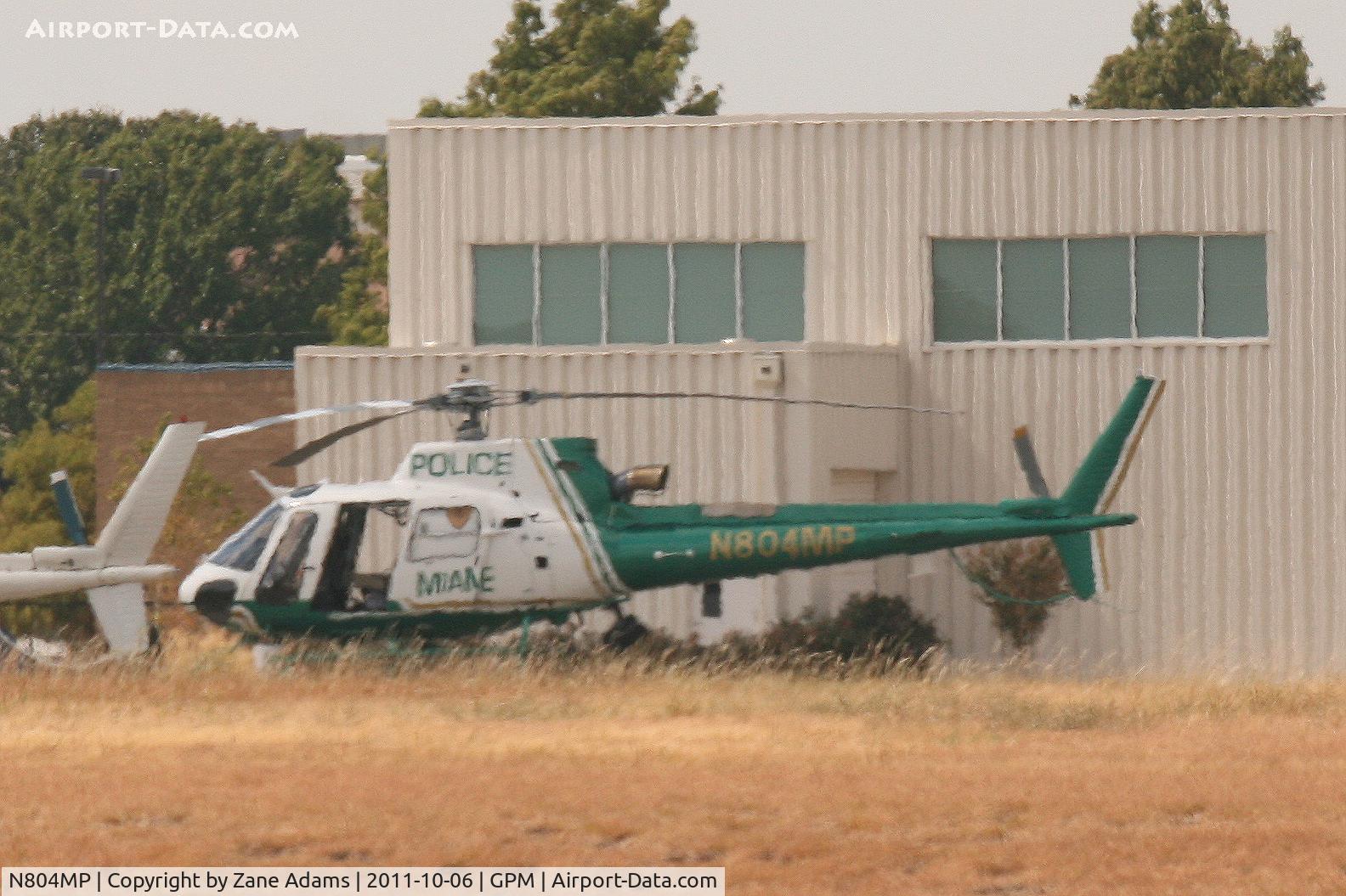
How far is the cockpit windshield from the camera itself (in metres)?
26.0

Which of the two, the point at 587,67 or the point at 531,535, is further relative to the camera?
the point at 587,67

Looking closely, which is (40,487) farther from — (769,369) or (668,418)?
(769,369)

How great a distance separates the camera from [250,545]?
26.1 metres

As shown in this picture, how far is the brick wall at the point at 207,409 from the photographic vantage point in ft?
164

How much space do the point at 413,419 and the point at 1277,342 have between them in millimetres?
10294

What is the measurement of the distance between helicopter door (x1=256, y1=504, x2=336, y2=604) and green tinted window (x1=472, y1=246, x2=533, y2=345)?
639 cm

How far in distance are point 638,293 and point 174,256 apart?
49840 mm

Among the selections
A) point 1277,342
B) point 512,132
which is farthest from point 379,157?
point 1277,342

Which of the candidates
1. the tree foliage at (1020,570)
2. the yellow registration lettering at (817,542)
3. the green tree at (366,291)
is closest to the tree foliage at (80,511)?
the green tree at (366,291)

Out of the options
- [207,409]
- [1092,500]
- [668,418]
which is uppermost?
[207,409]

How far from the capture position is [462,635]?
26.2 m

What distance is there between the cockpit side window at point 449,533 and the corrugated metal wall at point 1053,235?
4.62m

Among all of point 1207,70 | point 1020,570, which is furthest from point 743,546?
point 1207,70

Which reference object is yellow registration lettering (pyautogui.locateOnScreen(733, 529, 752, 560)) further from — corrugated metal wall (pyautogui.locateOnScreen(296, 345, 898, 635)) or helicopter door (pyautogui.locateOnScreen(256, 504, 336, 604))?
helicopter door (pyautogui.locateOnScreen(256, 504, 336, 604))
